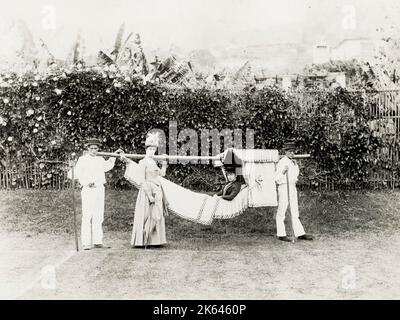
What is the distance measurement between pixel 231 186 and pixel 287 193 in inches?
52.3

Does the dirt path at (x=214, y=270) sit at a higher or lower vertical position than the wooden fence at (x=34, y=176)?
lower

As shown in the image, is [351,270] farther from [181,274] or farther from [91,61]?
[91,61]

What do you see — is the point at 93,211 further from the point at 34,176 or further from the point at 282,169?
the point at 34,176

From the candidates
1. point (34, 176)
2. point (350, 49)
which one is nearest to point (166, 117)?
point (34, 176)

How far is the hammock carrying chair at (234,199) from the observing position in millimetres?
10172

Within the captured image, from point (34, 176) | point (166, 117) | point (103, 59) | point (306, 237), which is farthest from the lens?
point (103, 59)

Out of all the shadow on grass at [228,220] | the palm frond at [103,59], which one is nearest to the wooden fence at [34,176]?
the shadow on grass at [228,220]

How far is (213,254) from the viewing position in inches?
379

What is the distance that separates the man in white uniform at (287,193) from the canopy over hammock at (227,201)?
0.38m

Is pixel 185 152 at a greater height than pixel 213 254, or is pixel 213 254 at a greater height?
pixel 185 152

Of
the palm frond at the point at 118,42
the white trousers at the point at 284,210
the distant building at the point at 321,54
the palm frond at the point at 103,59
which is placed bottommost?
the white trousers at the point at 284,210

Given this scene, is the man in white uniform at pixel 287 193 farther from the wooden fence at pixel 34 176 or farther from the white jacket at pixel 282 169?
the wooden fence at pixel 34 176

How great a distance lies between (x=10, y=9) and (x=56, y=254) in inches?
300

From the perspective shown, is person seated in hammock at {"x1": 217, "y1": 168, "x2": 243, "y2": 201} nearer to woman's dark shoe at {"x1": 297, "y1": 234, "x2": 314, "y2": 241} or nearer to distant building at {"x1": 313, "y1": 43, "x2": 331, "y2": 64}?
woman's dark shoe at {"x1": 297, "y1": 234, "x2": 314, "y2": 241}
